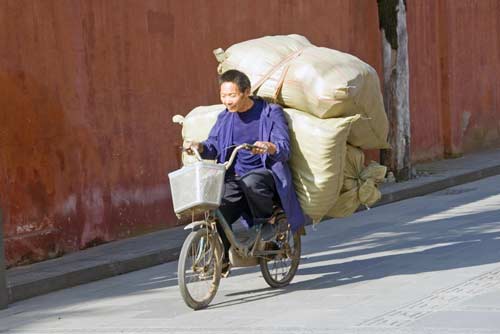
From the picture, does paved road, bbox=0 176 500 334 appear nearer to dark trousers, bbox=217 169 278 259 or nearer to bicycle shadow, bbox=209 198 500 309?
bicycle shadow, bbox=209 198 500 309

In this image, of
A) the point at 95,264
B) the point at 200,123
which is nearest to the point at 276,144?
the point at 200,123

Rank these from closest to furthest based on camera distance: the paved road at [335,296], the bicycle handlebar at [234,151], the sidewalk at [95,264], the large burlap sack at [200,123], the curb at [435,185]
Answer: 1. the paved road at [335,296]
2. the bicycle handlebar at [234,151]
3. the large burlap sack at [200,123]
4. the sidewalk at [95,264]
5. the curb at [435,185]

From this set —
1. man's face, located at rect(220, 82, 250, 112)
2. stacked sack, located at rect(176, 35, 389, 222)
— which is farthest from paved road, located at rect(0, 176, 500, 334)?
man's face, located at rect(220, 82, 250, 112)

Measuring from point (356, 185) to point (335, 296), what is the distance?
1.13m

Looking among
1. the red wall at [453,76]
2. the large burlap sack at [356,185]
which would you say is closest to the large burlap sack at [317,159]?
the large burlap sack at [356,185]

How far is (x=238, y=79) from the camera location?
30.0 ft

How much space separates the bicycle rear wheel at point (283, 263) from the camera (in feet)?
31.1

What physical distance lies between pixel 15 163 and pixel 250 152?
3172mm

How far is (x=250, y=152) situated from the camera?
925cm

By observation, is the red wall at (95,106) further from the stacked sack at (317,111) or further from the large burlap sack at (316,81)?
the large burlap sack at (316,81)

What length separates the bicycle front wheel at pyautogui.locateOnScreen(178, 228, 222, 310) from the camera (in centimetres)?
852

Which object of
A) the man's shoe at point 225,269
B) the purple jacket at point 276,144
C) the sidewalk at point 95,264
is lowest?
the sidewalk at point 95,264

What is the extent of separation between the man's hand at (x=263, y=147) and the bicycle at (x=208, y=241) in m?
0.05

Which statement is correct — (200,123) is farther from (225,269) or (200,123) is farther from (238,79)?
(225,269)
